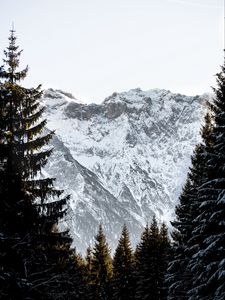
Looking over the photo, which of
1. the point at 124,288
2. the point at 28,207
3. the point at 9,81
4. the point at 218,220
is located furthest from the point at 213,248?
the point at 124,288

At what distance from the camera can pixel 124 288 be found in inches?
1898

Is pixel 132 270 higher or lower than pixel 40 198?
lower

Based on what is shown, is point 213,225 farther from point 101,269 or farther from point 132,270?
point 101,269

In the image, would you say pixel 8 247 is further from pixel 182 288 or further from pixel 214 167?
pixel 182 288

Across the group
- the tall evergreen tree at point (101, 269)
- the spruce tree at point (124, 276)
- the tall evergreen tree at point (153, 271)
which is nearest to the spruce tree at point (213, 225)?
the tall evergreen tree at point (153, 271)

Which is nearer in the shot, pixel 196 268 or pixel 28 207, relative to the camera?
pixel 28 207

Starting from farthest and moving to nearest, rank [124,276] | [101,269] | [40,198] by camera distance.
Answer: [101,269] → [124,276] → [40,198]

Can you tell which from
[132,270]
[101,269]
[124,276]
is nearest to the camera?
[124,276]

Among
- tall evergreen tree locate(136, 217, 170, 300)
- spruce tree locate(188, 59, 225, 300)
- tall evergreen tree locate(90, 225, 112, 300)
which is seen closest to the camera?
spruce tree locate(188, 59, 225, 300)

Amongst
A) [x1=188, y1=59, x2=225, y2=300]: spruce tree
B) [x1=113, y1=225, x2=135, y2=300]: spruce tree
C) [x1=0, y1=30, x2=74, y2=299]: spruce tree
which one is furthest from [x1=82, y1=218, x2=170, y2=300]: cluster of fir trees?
[x1=0, y1=30, x2=74, y2=299]: spruce tree

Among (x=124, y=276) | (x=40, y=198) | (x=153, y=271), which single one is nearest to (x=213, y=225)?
(x=40, y=198)

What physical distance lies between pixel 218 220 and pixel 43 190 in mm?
5902

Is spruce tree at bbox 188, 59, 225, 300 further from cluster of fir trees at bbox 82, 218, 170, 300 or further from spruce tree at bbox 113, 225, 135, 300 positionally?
spruce tree at bbox 113, 225, 135, 300

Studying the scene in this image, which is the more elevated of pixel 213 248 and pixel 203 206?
pixel 203 206
